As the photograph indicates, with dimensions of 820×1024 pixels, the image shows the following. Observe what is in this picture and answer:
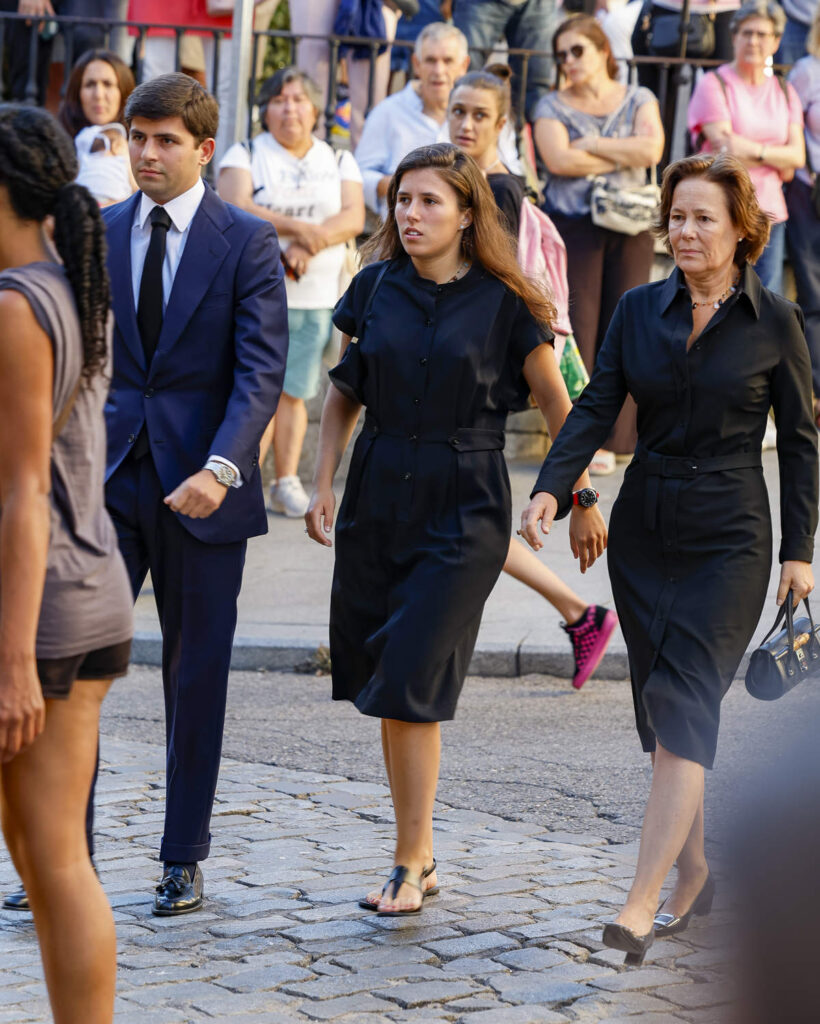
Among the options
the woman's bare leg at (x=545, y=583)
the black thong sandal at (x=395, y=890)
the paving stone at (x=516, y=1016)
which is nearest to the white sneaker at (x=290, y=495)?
the woman's bare leg at (x=545, y=583)

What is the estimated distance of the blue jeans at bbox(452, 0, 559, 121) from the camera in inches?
Result: 458

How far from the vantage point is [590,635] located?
7785 millimetres

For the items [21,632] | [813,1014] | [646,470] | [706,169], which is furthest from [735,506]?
[813,1014]

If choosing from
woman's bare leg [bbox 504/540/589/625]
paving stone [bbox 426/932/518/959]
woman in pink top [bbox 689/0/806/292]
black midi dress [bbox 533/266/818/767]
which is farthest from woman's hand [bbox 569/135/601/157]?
paving stone [bbox 426/932/518/959]

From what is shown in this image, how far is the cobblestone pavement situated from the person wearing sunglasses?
5011 mm

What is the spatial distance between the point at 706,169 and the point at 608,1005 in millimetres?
2154

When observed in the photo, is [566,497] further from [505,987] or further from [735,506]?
[505,987]

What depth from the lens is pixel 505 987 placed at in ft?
14.3

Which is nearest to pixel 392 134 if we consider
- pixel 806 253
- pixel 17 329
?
pixel 806 253

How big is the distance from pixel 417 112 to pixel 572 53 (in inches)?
37.5

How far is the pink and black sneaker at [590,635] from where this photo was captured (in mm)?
7766

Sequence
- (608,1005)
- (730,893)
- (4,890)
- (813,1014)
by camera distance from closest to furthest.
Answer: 1. (813,1014)
2. (730,893)
3. (608,1005)
4. (4,890)

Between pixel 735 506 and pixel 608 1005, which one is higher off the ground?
pixel 735 506

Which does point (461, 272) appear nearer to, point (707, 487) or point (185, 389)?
point (185, 389)
